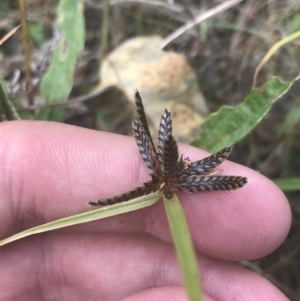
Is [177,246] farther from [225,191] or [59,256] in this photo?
[59,256]

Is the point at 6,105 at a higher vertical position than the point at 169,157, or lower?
higher

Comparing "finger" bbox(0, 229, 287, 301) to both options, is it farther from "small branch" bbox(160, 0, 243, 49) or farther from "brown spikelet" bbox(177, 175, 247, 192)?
"small branch" bbox(160, 0, 243, 49)

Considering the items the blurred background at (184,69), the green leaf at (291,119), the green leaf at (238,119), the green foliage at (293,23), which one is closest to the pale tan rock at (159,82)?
the blurred background at (184,69)

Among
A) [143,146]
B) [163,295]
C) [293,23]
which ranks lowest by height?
[163,295]

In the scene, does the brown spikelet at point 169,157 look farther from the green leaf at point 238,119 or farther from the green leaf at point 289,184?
the green leaf at point 289,184

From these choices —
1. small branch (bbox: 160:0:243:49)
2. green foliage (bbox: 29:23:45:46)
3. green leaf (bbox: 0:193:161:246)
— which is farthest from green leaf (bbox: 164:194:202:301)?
green foliage (bbox: 29:23:45:46)

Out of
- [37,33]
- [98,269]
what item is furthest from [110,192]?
[37,33]

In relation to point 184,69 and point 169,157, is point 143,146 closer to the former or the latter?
point 169,157
